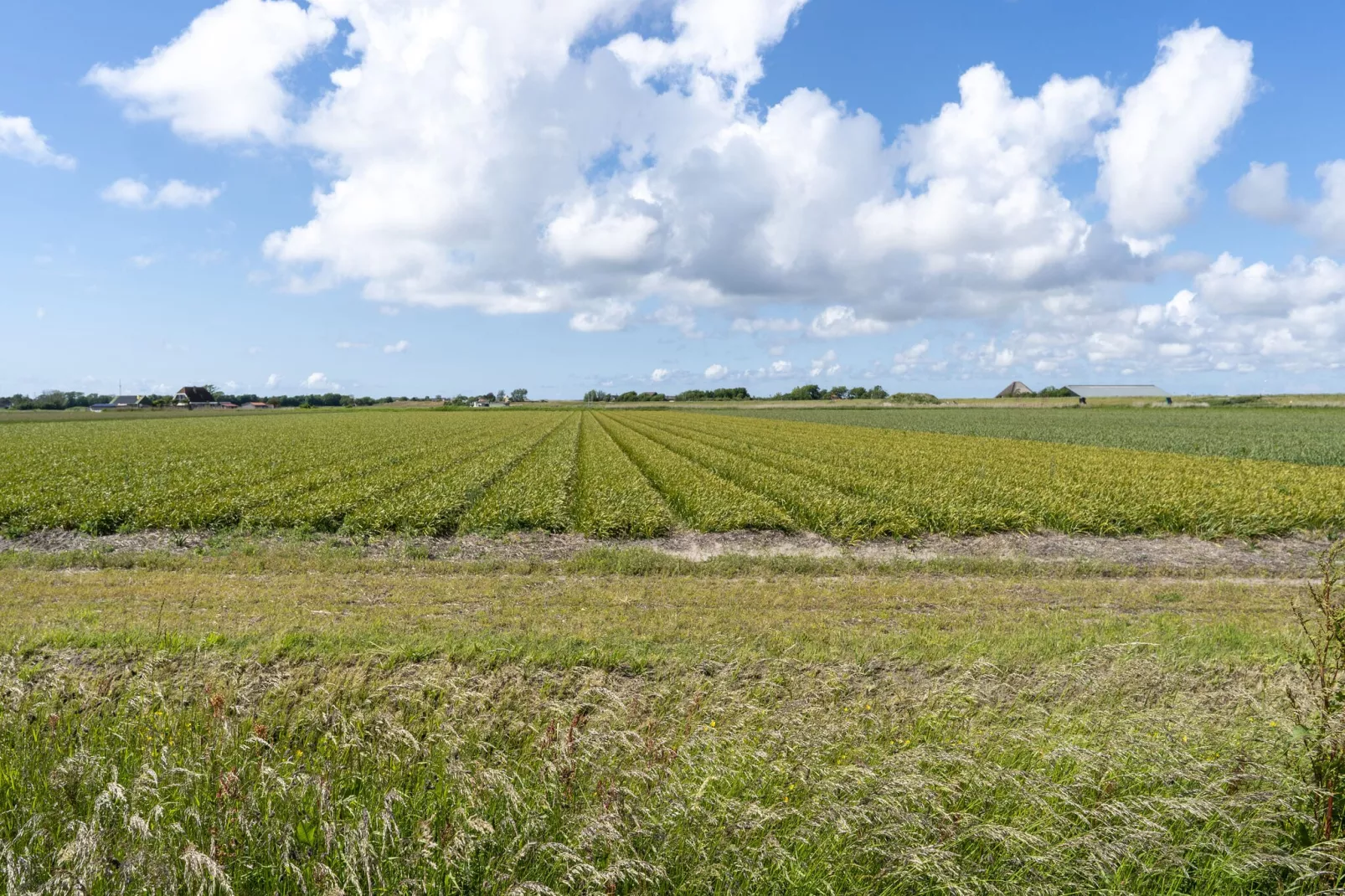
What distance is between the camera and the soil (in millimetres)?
15328

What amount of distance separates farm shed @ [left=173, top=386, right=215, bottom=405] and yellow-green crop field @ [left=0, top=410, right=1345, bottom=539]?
167345 millimetres

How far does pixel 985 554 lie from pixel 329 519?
17.3 metres

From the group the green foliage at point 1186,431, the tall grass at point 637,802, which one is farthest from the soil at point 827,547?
the green foliage at point 1186,431

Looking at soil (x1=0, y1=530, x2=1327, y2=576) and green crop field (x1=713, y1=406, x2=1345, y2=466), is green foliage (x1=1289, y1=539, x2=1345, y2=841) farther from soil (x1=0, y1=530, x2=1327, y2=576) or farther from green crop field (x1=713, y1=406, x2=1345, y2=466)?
green crop field (x1=713, y1=406, x2=1345, y2=466)

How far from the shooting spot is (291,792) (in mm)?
3771

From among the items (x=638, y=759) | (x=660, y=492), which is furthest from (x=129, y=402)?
(x=638, y=759)

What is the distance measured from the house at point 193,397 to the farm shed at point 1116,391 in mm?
237655

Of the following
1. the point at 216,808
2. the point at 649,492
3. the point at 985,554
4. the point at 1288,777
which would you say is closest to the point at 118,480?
the point at 649,492

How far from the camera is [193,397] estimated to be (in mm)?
185500

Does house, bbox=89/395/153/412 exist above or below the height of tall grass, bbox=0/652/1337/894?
above

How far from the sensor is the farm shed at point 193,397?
17850 centimetres

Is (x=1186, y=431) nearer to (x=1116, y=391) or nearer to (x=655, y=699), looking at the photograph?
(x=655, y=699)

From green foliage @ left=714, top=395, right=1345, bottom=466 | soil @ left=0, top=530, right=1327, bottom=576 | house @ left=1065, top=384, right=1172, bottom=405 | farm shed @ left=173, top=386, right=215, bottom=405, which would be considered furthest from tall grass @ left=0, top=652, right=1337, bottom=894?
farm shed @ left=173, top=386, right=215, bottom=405

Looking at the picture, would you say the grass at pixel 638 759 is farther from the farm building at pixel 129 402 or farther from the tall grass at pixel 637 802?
the farm building at pixel 129 402
